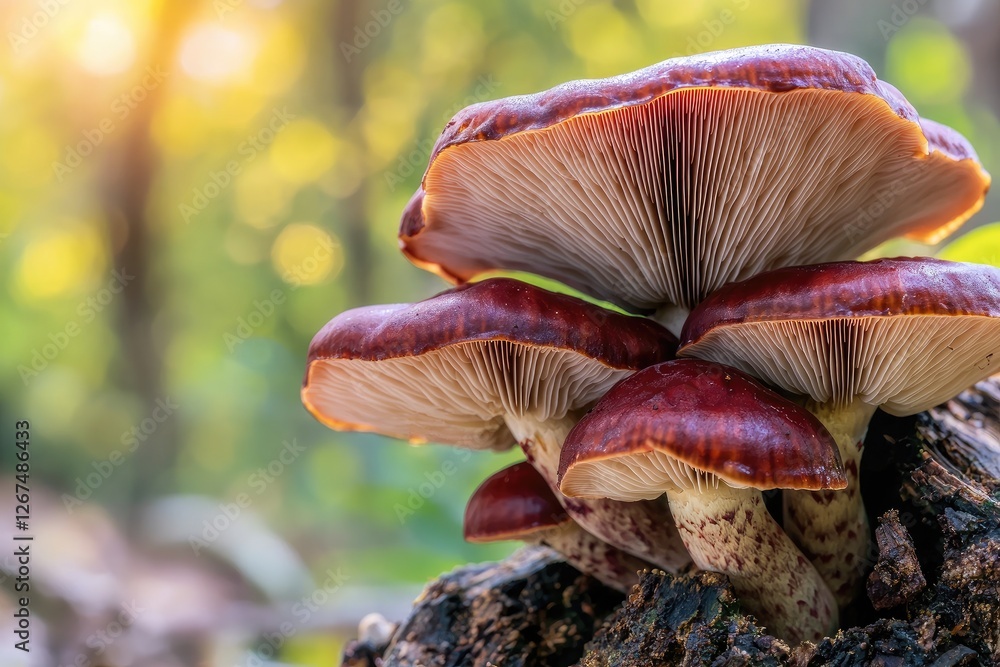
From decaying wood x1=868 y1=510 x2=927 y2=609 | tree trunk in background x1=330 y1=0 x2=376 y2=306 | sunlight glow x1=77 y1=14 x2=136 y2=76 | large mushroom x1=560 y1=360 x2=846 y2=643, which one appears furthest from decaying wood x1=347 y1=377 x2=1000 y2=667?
sunlight glow x1=77 y1=14 x2=136 y2=76

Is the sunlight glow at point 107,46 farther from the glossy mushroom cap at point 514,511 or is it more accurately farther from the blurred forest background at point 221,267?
the glossy mushroom cap at point 514,511

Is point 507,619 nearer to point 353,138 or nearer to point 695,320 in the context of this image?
point 695,320

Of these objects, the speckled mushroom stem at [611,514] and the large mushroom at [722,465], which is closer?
the large mushroom at [722,465]

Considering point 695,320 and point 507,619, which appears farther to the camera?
point 507,619

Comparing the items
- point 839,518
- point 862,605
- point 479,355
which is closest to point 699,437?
Answer: point 479,355

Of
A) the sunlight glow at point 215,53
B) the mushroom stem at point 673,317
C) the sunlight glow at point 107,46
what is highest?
the sunlight glow at point 107,46

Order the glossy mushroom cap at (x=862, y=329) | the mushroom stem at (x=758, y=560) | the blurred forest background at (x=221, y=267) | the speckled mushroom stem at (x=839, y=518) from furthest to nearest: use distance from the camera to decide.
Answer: the blurred forest background at (x=221, y=267) → the speckled mushroom stem at (x=839, y=518) → the mushroom stem at (x=758, y=560) → the glossy mushroom cap at (x=862, y=329)

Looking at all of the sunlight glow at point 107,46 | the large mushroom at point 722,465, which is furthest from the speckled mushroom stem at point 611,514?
the sunlight glow at point 107,46
